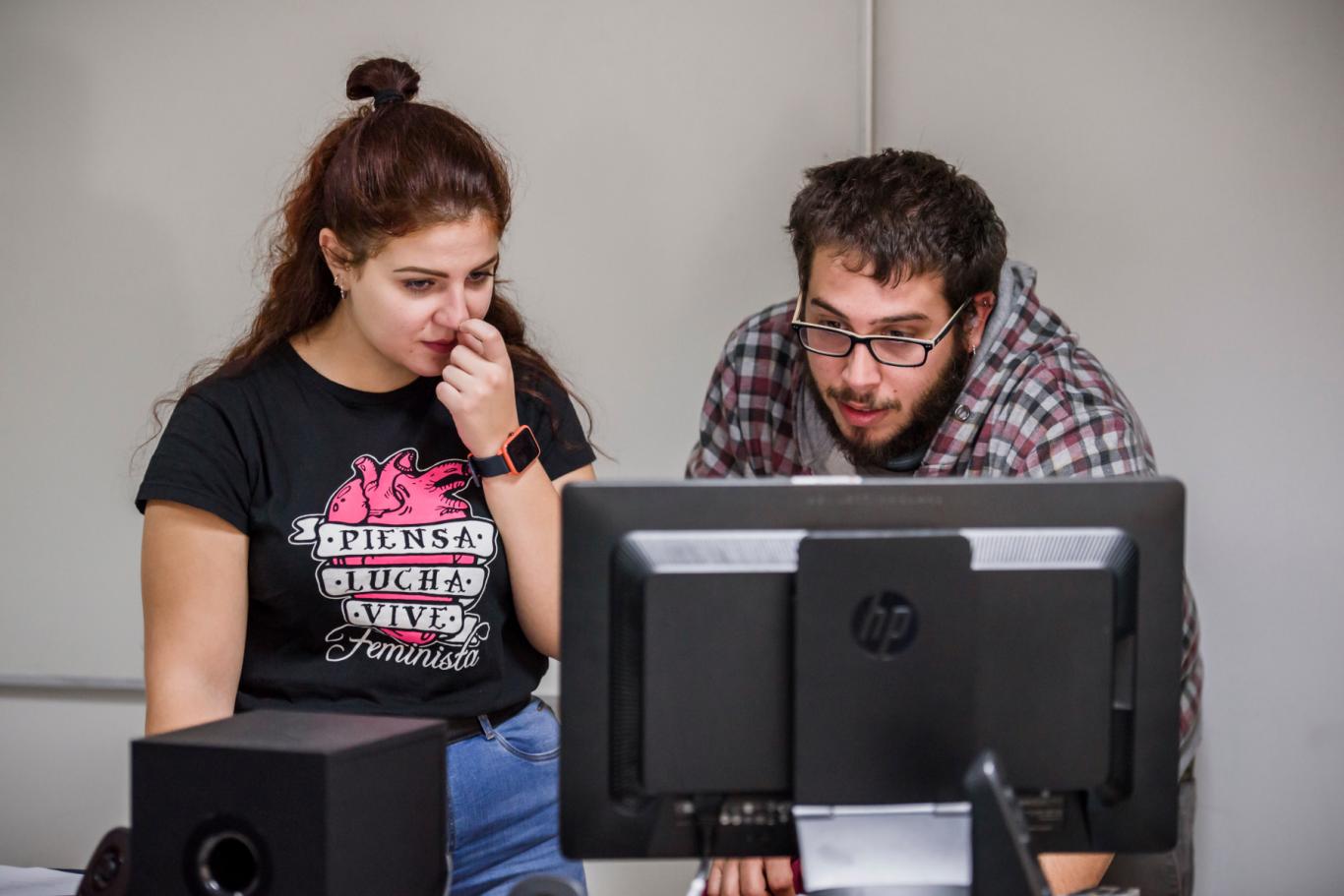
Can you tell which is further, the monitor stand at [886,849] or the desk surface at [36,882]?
the desk surface at [36,882]

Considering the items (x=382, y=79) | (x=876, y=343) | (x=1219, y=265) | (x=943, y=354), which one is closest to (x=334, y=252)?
(x=382, y=79)

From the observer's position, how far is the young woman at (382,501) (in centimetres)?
140

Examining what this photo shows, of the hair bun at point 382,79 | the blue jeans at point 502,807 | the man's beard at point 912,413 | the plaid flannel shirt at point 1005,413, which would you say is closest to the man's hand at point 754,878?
the blue jeans at point 502,807

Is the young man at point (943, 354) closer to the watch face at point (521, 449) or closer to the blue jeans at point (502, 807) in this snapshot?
the watch face at point (521, 449)

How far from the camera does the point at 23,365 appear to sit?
241cm

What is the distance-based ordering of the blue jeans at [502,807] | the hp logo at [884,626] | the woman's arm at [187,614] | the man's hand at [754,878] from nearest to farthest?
1. the hp logo at [884,626]
2. the man's hand at [754,878]
3. the woman's arm at [187,614]
4. the blue jeans at [502,807]

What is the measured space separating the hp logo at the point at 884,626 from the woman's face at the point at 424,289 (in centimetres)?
77

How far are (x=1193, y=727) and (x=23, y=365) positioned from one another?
2170mm

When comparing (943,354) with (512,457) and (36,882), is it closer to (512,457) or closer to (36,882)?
(512,457)

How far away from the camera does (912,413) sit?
1677 mm

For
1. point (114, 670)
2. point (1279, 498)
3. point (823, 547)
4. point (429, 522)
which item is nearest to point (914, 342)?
A: point (429, 522)

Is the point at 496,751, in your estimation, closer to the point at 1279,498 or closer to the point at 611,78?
the point at 611,78

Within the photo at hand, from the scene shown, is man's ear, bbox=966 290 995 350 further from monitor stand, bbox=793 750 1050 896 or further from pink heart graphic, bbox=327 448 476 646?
monitor stand, bbox=793 750 1050 896

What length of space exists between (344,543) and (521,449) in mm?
237
